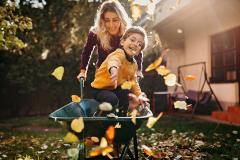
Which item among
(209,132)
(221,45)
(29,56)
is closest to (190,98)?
(221,45)

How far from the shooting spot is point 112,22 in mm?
4090

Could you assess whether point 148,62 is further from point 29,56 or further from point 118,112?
point 118,112

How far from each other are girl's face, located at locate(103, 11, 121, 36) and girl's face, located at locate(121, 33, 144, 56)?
1.49ft

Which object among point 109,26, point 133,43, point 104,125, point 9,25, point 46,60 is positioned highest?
point 9,25

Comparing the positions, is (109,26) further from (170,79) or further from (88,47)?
(170,79)

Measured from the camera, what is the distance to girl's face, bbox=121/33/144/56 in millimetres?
3593

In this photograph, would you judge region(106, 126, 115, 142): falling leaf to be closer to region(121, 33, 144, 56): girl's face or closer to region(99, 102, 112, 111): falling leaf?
region(99, 102, 112, 111): falling leaf

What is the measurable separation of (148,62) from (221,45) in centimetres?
378

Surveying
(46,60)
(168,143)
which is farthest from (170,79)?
(46,60)

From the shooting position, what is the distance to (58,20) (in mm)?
14070

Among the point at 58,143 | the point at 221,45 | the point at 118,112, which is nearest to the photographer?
the point at 118,112

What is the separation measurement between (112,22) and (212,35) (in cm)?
779

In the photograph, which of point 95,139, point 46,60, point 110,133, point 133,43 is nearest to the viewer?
point 110,133

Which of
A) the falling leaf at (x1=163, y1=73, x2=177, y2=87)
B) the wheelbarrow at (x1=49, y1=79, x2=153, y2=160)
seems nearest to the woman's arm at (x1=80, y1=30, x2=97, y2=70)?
the wheelbarrow at (x1=49, y1=79, x2=153, y2=160)
